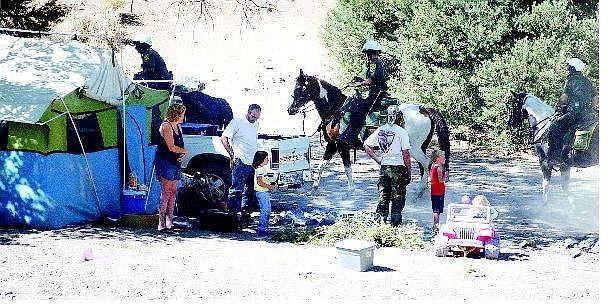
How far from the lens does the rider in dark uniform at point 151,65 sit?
40.9ft

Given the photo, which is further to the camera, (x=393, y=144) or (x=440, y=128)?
(x=440, y=128)

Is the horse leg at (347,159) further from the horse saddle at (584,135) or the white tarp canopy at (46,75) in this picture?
the white tarp canopy at (46,75)

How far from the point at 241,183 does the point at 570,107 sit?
5067 mm

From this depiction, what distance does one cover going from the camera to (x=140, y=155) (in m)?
10.6

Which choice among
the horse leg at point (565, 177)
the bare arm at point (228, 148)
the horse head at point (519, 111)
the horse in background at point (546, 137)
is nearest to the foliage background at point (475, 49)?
the horse head at point (519, 111)

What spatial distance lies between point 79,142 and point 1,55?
1615 millimetres

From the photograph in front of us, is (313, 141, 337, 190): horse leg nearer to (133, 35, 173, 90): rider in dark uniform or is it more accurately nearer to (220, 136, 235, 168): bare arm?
(133, 35, 173, 90): rider in dark uniform

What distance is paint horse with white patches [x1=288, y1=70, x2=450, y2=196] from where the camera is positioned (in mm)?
12406

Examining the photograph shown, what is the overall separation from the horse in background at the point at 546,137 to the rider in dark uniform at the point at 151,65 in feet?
18.2

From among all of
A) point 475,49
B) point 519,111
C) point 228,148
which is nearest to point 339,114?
point 519,111

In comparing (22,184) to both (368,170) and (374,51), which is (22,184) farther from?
(368,170)

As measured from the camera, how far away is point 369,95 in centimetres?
1230

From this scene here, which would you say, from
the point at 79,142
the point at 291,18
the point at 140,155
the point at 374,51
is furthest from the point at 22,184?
the point at 291,18

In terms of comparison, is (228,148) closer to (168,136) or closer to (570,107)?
(168,136)
